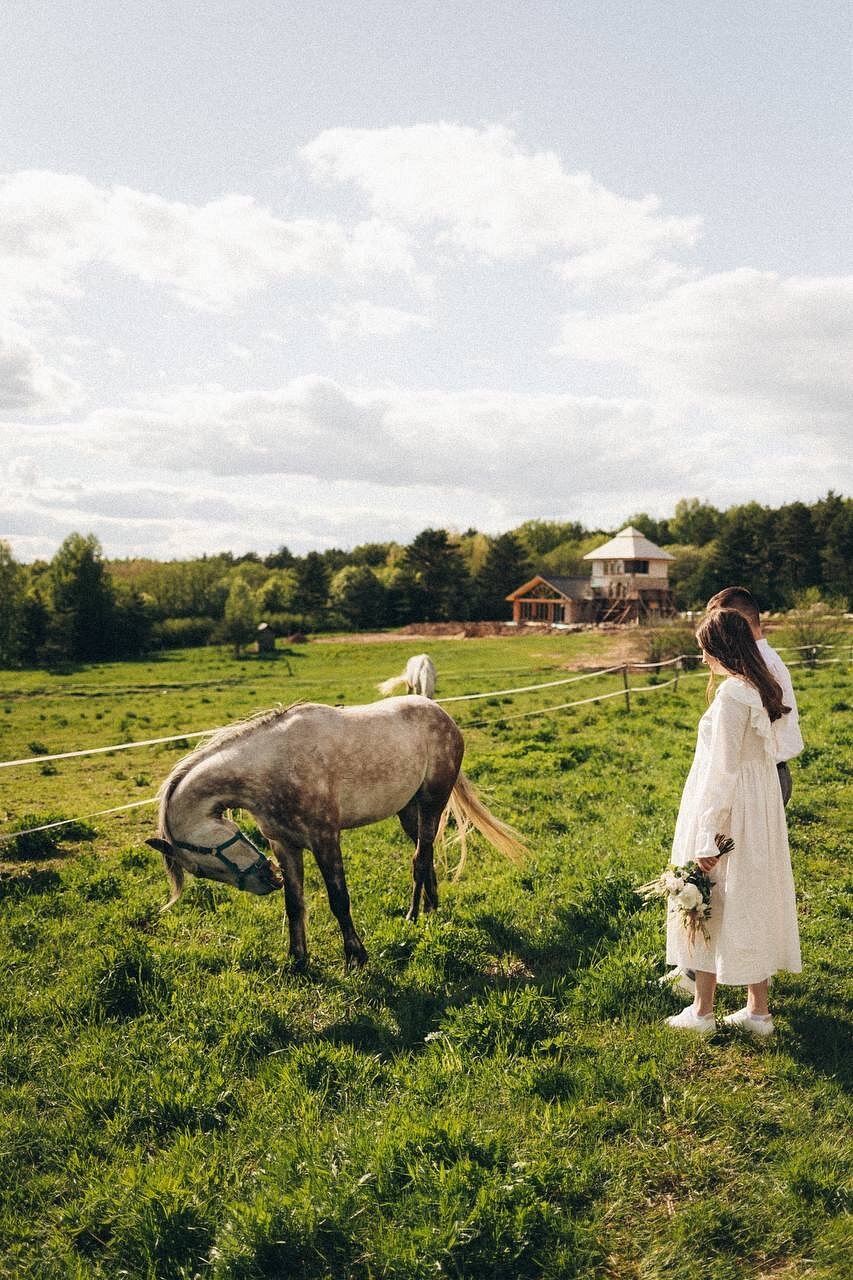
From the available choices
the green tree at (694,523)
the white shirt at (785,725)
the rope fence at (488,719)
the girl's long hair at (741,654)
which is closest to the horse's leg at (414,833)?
the rope fence at (488,719)

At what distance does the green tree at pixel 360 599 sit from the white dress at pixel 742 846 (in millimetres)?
69812

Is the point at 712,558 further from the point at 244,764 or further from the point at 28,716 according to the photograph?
the point at 244,764

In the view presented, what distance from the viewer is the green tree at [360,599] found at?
2948 inches

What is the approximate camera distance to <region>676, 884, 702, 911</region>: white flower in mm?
4461

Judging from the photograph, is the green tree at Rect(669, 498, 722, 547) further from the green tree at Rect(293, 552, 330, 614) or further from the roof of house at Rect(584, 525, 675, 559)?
the green tree at Rect(293, 552, 330, 614)

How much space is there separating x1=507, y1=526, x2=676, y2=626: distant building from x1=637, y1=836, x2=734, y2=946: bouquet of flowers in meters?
61.0

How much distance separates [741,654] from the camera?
4.54 m

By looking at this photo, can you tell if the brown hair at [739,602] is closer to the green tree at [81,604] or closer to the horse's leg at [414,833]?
the horse's leg at [414,833]

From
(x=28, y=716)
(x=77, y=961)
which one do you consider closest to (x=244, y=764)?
(x=77, y=961)

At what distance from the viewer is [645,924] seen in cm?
608

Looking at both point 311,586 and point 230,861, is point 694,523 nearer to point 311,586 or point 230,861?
point 311,586

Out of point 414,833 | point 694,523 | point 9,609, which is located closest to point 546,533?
point 694,523

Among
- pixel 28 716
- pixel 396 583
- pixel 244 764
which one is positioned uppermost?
pixel 396 583

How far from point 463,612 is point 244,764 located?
72.3 meters
